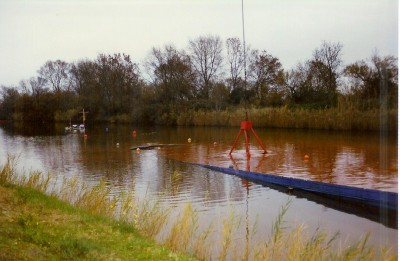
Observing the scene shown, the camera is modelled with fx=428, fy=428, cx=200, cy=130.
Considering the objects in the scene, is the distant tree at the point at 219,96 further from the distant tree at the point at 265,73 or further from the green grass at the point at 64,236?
the green grass at the point at 64,236

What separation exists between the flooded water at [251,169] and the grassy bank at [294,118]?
541mm

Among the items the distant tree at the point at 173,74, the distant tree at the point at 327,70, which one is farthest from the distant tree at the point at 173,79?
the distant tree at the point at 327,70

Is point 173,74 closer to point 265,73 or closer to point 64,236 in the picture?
point 265,73

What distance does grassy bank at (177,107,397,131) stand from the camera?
16297 millimetres

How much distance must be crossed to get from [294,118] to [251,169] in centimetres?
1143

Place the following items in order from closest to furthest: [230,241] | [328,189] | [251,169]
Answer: [230,241] < [328,189] < [251,169]

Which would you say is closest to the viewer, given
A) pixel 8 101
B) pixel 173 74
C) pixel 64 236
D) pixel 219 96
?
pixel 64 236

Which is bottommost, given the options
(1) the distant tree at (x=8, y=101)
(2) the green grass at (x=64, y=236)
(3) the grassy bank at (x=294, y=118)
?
(2) the green grass at (x=64, y=236)

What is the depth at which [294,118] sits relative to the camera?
20812 mm

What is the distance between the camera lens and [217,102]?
2562 cm

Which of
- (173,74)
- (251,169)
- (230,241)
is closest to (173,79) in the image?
(173,74)

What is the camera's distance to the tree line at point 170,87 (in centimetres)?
2283

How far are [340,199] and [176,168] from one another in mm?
4779

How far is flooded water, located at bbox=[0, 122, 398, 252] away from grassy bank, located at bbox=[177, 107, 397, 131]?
541mm
